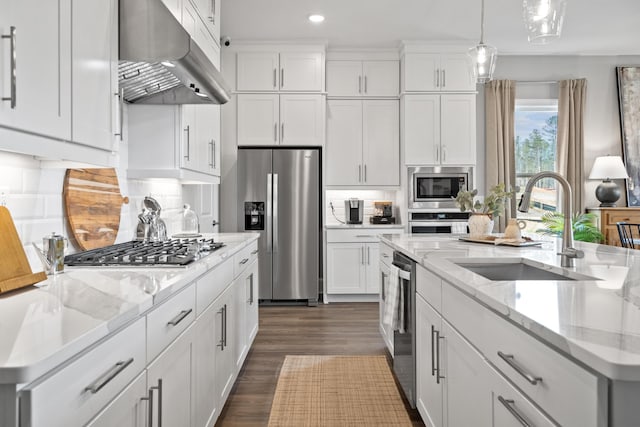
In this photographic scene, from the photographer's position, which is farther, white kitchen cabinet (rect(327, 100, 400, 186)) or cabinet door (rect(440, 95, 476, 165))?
white kitchen cabinet (rect(327, 100, 400, 186))

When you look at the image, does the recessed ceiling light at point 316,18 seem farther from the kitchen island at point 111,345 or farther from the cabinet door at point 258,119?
the kitchen island at point 111,345

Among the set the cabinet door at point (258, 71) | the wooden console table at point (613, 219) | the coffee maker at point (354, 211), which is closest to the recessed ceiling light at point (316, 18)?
the cabinet door at point (258, 71)

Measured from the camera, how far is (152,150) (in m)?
2.70

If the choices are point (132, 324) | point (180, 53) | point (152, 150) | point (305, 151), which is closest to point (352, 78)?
point (305, 151)

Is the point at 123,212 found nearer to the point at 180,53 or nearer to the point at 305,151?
Answer: the point at 180,53

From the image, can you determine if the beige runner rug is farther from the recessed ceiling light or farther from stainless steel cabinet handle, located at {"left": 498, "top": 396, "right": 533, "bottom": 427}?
the recessed ceiling light

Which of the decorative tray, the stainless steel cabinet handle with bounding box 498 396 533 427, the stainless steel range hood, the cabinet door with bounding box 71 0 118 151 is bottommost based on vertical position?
the stainless steel cabinet handle with bounding box 498 396 533 427

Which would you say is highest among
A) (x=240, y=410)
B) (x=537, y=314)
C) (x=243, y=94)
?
(x=243, y=94)

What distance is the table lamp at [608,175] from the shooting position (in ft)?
17.8

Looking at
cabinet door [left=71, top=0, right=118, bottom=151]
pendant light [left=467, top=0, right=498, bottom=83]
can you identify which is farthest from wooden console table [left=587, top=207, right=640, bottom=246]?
cabinet door [left=71, top=0, right=118, bottom=151]

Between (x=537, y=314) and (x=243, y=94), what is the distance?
4.80 metres

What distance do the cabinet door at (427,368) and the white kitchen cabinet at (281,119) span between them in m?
3.34

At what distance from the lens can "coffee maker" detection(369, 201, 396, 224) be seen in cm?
550

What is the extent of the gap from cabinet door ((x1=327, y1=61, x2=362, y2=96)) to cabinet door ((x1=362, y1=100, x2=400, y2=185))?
0.23m
